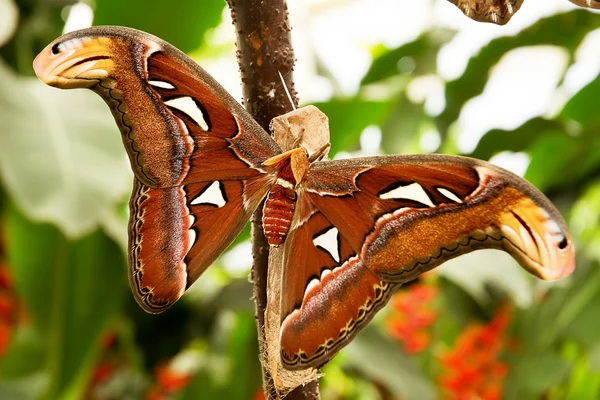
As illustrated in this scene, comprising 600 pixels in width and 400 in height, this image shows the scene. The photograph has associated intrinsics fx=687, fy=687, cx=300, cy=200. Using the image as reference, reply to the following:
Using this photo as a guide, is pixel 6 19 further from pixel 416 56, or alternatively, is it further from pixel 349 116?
pixel 416 56

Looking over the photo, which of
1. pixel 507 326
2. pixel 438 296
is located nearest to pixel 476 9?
pixel 507 326

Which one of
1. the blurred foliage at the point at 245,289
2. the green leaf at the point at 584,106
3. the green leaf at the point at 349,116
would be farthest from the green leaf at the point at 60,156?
the green leaf at the point at 584,106

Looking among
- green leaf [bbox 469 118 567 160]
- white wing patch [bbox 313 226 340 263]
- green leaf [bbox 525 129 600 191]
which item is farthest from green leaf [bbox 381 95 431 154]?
white wing patch [bbox 313 226 340 263]

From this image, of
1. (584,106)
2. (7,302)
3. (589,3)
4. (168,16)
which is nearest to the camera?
(589,3)

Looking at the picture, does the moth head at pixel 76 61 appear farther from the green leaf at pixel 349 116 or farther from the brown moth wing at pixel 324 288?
the green leaf at pixel 349 116

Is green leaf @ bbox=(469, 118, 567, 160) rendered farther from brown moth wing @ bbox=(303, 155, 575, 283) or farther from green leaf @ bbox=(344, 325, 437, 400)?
brown moth wing @ bbox=(303, 155, 575, 283)

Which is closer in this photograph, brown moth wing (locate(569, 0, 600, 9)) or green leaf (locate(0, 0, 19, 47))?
brown moth wing (locate(569, 0, 600, 9))

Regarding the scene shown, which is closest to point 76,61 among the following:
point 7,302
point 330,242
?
point 330,242
